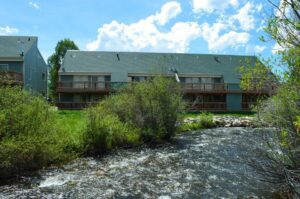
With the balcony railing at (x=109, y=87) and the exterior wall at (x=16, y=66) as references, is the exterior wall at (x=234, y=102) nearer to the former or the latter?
the balcony railing at (x=109, y=87)

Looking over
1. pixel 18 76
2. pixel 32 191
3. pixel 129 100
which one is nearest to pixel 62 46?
pixel 18 76

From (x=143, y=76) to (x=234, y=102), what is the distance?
38.2 feet

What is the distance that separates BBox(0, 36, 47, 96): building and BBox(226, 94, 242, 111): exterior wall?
2154cm

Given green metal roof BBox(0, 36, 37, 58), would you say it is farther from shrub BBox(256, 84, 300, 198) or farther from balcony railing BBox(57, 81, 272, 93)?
shrub BBox(256, 84, 300, 198)

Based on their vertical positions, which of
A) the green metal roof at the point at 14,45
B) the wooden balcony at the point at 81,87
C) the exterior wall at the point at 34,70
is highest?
the green metal roof at the point at 14,45

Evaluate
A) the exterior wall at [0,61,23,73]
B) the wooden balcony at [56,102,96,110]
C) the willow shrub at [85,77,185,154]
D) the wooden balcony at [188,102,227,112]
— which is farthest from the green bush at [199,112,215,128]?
the exterior wall at [0,61,23,73]

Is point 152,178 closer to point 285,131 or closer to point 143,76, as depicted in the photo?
point 285,131

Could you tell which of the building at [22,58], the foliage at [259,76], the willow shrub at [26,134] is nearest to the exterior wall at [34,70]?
the building at [22,58]

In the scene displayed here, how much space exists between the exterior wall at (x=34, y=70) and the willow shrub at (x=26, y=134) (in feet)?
71.8

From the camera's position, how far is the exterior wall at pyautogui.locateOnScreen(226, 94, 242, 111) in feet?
129

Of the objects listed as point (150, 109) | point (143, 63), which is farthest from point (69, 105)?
point (150, 109)

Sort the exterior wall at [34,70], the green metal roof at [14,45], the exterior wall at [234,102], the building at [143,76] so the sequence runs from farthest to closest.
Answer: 1. the exterior wall at [234,102]
2. the building at [143,76]
3. the exterior wall at [34,70]
4. the green metal roof at [14,45]

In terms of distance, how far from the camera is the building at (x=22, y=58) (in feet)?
109

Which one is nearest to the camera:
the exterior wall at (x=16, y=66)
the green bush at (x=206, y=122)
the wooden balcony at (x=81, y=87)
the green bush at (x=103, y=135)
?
the green bush at (x=103, y=135)
